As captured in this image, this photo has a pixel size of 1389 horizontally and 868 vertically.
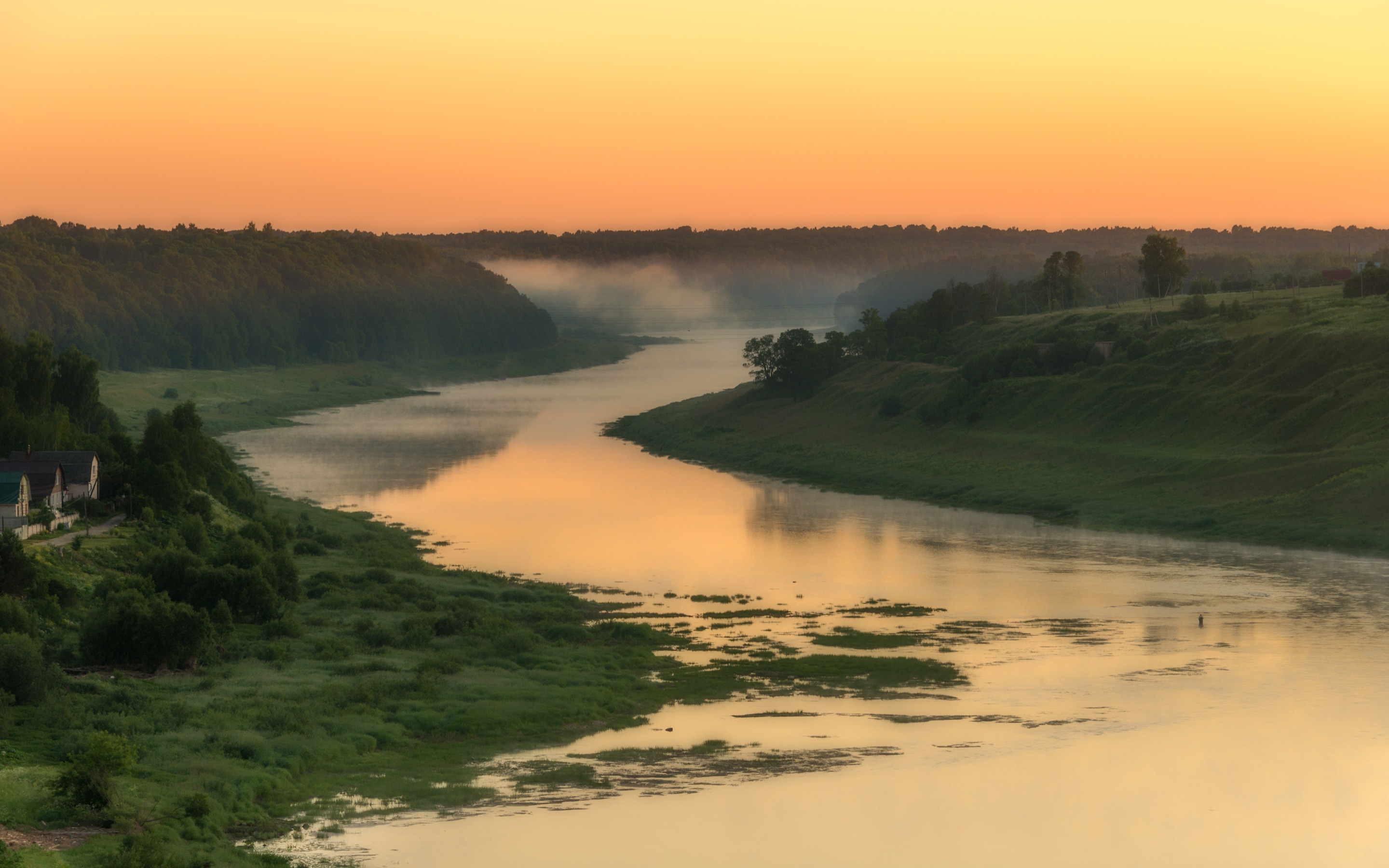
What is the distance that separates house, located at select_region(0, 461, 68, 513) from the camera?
61625 mm

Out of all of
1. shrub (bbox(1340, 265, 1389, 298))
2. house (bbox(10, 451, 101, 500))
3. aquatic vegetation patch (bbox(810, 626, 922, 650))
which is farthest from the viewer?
shrub (bbox(1340, 265, 1389, 298))

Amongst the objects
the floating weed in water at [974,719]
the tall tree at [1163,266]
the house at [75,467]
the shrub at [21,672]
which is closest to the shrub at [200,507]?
the house at [75,467]

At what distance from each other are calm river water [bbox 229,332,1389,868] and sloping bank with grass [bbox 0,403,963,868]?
8.09 ft

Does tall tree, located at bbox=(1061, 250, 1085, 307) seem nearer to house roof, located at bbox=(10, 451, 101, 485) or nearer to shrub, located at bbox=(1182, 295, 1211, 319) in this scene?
shrub, located at bbox=(1182, 295, 1211, 319)

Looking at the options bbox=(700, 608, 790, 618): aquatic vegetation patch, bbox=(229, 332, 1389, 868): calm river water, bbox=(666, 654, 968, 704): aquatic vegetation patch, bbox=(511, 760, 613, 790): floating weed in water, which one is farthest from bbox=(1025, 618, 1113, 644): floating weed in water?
bbox=(511, 760, 613, 790): floating weed in water

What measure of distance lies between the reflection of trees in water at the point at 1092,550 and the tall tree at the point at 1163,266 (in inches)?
3226

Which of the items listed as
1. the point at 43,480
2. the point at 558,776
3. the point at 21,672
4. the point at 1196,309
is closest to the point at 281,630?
the point at 21,672

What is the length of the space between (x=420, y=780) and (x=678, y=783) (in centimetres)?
648

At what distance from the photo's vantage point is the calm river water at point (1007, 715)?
32.6 metres

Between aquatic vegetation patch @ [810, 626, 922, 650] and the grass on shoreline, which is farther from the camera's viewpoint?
aquatic vegetation patch @ [810, 626, 922, 650]

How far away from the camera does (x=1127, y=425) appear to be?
4210 inches

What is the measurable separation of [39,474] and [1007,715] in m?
43.1

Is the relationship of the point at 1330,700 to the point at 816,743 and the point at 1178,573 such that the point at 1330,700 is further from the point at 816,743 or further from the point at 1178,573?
the point at 1178,573

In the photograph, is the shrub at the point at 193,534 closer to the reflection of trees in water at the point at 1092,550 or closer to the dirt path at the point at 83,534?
the dirt path at the point at 83,534
